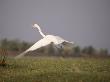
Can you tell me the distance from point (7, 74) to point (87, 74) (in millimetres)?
3737

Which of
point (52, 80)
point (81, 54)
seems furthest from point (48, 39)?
point (81, 54)

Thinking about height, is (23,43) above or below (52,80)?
above

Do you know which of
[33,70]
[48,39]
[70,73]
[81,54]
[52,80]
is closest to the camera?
[52,80]

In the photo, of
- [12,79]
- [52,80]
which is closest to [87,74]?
[52,80]

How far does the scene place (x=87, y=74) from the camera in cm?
1580

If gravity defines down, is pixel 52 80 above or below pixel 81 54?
below

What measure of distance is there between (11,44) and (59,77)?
86.5 ft

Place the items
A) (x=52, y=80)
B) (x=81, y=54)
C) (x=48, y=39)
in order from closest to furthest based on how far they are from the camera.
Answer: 1. (x=52, y=80)
2. (x=48, y=39)
3. (x=81, y=54)

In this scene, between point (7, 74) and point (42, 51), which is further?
point (42, 51)

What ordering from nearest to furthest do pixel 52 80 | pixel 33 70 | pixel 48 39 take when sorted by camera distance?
pixel 52 80
pixel 33 70
pixel 48 39

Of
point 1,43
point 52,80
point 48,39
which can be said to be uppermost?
point 1,43

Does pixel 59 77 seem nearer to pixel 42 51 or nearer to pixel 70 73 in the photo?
pixel 70 73

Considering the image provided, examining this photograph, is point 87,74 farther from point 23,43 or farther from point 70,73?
point 23,43

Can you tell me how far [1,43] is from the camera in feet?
135
